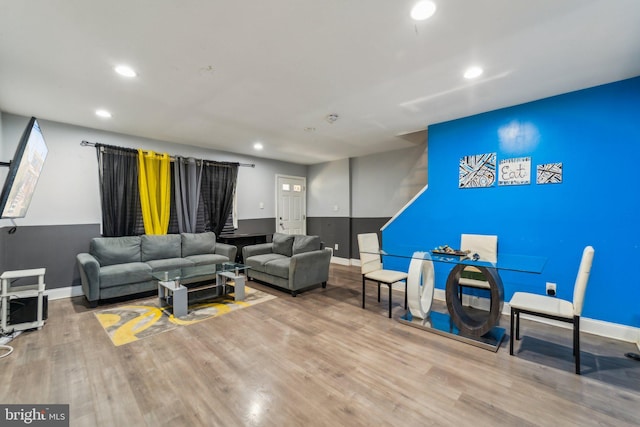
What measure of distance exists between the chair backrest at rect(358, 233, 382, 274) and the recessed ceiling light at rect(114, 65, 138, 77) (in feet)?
9.92

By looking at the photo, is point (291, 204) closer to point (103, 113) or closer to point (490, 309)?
point (103, 113)

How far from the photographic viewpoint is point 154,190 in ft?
15.2

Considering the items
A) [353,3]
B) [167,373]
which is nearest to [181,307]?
[167,373]

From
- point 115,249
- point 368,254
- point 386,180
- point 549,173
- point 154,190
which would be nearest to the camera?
point 549,173

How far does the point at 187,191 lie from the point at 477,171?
16.1 ft

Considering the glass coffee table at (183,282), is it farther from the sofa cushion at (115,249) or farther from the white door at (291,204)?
the white door at (291,204)

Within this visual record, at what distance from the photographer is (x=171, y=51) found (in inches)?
85.7

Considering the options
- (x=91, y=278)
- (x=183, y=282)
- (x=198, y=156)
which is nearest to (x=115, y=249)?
Result: (x=91, y=278)

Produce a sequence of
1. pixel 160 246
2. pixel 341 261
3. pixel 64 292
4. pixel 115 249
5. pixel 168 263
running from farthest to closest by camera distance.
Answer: pixel 341 261, pixel 160 246, pixel 168 263, pixel 115 249, pixel 64 292

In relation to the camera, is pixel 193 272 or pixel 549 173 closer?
pixel 549 173

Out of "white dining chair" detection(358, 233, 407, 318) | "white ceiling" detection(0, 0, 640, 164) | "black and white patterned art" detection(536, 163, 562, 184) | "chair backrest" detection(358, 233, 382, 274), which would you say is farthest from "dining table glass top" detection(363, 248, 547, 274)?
"white ceiling" detection(0, 0, 640, 164)

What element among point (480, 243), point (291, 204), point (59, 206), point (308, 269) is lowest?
point (308, 269)

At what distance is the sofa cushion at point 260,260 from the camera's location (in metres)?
4.45

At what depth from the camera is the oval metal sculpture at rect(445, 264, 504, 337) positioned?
2.61 meters
